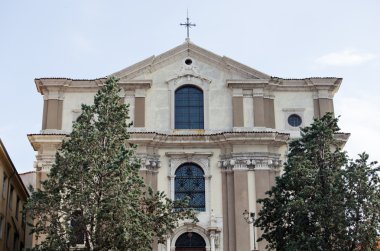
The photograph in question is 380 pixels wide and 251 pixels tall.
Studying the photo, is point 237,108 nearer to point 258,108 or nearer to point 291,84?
point 258,108

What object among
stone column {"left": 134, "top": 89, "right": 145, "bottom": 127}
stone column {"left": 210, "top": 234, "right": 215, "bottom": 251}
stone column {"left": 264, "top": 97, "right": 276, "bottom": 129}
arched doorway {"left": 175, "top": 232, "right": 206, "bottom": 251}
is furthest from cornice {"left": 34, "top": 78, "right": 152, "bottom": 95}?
stone column {"left": 210, "top": 234, "right": 215, "bottom": 251}

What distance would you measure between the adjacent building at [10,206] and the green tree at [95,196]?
21.5ft

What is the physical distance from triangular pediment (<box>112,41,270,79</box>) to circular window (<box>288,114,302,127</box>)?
245cm

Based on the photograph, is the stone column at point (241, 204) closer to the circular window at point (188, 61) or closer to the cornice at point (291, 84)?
the cornice at point (291, 84)

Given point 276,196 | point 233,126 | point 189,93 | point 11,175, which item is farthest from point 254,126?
point 11,175

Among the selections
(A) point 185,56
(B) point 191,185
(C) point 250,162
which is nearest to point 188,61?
(A) point 185,56

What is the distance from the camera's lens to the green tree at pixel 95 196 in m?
20.5

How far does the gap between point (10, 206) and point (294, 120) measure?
601 inches

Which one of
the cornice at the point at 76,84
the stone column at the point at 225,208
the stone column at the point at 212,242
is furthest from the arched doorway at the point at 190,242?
the cornice at the point at 76,84

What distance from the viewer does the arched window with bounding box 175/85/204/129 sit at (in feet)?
106

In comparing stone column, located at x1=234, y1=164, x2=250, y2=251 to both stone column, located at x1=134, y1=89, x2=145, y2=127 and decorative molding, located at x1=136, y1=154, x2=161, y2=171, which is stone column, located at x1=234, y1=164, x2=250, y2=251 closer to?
decorative molding, located at x1=136, y1=154, x2=161, y2=171

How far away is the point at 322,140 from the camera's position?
22.8m

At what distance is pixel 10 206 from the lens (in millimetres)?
A: 31062

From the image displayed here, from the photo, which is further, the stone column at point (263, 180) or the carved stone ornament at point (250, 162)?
the carved stone ornament at point (250, 162)
